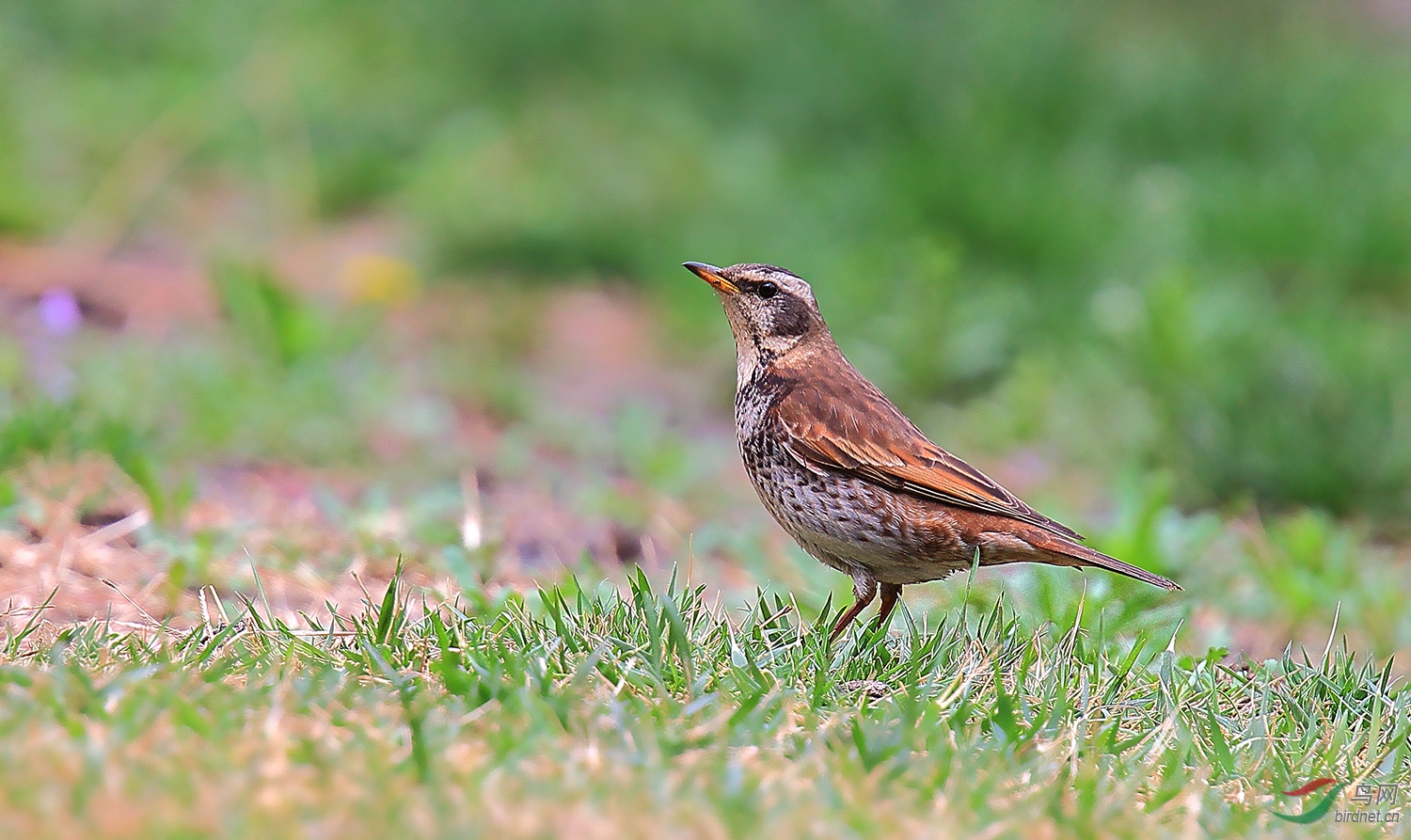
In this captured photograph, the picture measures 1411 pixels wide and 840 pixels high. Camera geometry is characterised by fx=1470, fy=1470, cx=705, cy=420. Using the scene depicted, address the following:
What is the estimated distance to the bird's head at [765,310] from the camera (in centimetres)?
491

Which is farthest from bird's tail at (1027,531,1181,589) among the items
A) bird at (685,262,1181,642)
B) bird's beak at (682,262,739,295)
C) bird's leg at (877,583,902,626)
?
bird's beak at (682,262,739,295)

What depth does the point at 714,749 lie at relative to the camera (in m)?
3.15

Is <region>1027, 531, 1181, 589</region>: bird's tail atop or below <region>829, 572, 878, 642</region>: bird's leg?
atop

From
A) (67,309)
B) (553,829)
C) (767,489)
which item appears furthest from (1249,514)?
(67,309)

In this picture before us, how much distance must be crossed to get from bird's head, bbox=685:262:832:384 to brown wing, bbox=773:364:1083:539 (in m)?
0.34

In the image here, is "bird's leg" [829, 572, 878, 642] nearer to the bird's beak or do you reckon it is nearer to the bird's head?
the bird's head

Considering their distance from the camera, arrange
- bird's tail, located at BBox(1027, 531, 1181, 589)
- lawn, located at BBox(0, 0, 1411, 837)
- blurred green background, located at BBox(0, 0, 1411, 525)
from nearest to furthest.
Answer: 1. lawn, located at BBox(0, 0, 1411, 837)
2. bird's tail, located at BBox(1027, 531, 1181, 589)
3. blurred green background, located at BBox(0, 0, 1411, 525)

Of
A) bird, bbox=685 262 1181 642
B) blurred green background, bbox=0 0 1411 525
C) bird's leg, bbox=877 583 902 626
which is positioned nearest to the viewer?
bird, bbox=685 262 1181 642

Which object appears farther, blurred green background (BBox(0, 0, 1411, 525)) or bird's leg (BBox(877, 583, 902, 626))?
blurred green background (BBox(0, 0, 1411, 525))

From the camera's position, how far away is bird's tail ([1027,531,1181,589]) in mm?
4066

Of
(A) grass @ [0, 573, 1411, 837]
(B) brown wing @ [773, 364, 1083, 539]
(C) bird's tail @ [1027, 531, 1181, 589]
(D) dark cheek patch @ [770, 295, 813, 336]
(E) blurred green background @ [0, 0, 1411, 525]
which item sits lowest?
(A) grass @ [0, 573, 1411, 837]

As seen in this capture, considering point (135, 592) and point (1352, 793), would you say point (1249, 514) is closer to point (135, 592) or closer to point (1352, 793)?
point (1352, 793)

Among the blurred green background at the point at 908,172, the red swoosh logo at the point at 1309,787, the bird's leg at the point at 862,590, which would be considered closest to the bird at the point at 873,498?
the bird's leg at the point at 862,590

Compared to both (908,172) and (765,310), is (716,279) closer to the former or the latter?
(765,310)
